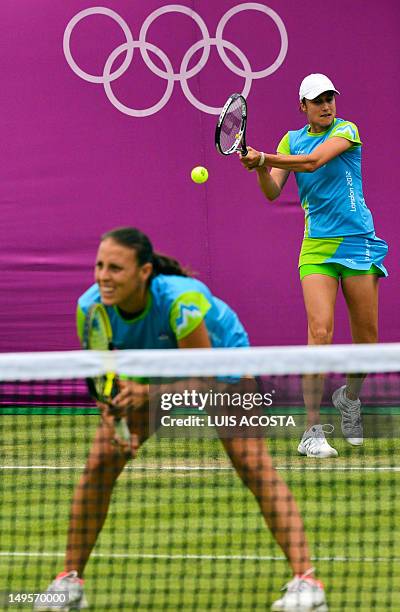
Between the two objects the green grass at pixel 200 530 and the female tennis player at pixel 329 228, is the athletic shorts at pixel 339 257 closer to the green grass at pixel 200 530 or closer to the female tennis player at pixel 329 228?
the female tennis player at pixel 329 228

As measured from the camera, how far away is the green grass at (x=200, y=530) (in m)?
4.45

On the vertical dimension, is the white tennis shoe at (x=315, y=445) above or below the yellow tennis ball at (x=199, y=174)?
below

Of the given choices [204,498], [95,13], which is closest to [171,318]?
[204,498]

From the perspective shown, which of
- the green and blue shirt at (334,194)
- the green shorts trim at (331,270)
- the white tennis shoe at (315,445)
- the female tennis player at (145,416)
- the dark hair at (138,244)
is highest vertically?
the green and blue shirt at (334,194)

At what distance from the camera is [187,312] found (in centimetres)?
426

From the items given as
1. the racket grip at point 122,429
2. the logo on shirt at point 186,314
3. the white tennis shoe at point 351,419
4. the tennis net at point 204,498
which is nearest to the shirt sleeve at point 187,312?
the logo on shirt at point 186,314

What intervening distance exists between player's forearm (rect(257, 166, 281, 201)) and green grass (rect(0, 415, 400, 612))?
137 centimetres

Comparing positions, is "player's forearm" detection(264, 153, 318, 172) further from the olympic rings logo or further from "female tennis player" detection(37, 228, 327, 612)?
"female tennis player" detection(37, 228, 327, 612)

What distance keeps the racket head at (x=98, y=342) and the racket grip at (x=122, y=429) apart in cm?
8

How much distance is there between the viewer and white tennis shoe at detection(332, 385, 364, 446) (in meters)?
7.33

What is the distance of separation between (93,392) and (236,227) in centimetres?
456

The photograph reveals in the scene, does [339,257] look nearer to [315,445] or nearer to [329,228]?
[329,228]

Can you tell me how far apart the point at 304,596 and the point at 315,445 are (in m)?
2.76

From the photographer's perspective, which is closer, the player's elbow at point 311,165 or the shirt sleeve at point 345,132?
the player's elbow at point 311,165
